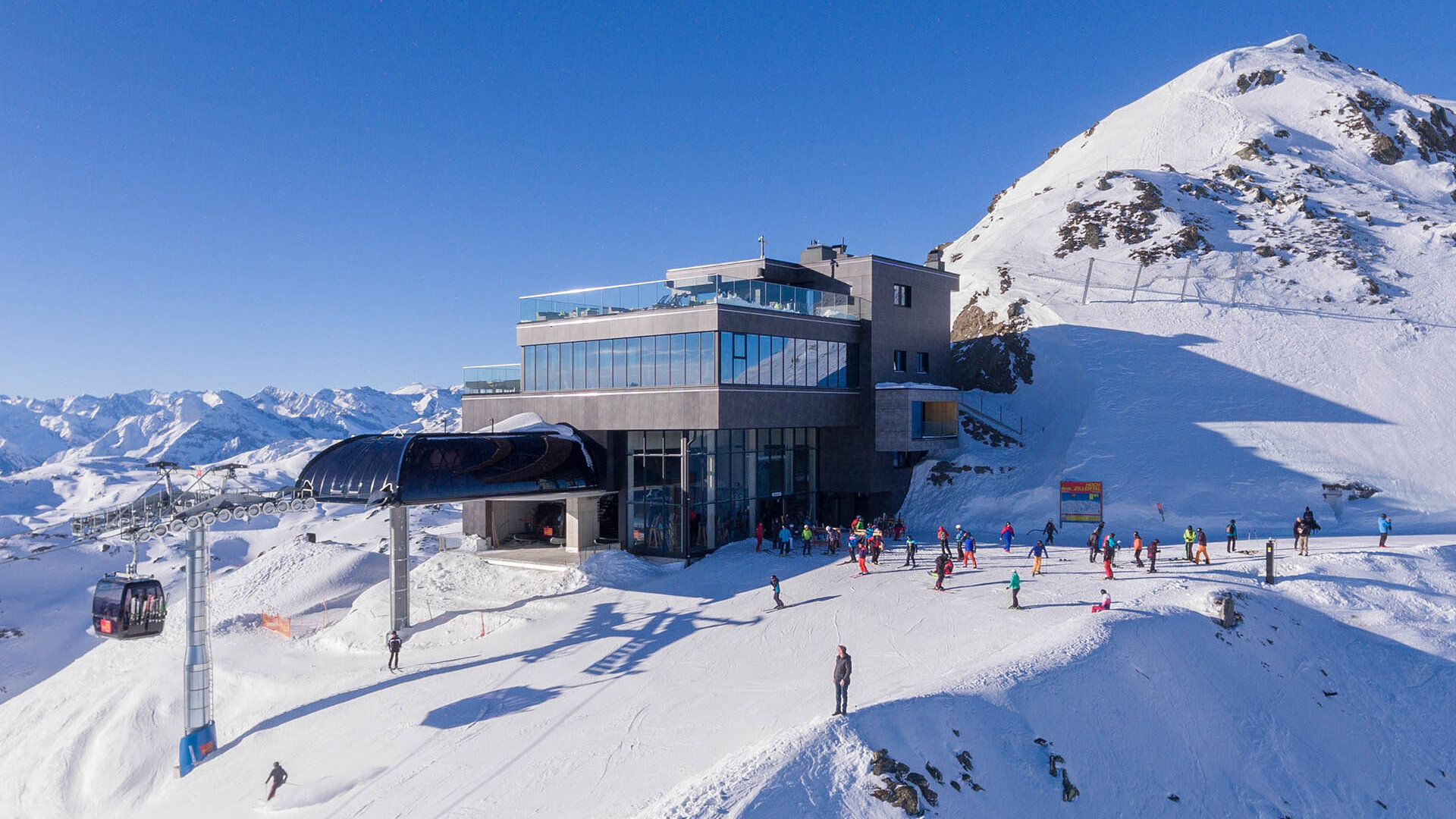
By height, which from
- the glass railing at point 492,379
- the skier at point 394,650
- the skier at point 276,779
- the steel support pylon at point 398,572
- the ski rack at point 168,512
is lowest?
the skier at point 276,779

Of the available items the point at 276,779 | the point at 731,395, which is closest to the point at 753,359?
the point at 731,395

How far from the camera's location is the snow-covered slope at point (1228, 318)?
42.0m

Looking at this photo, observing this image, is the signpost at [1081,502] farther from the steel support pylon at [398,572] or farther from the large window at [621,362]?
the steel support pylon at [398,572]

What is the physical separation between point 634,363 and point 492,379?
10.1 meters

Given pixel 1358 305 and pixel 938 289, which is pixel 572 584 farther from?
pixel 1358 305

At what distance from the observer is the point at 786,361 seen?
3934cm

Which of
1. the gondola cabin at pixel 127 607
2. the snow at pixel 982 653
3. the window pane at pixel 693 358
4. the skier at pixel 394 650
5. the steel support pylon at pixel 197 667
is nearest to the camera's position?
the snow at pixel 982 653

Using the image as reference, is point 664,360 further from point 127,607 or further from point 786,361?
point 127,607

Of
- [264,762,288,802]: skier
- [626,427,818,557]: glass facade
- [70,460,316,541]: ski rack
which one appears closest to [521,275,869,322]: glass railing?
[626,427,818,557]: glass facade

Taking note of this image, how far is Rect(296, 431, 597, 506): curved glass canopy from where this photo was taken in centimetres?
2947

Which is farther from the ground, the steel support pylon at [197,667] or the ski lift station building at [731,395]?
the ski lift station building at [731,395]

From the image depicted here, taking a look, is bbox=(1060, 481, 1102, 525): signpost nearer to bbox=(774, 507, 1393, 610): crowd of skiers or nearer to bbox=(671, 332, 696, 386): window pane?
bbox=(774, 507, 1393, 610): crowd of skiers

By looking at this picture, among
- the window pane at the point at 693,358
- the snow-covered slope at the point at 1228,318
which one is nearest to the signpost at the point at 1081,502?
the snow-covered slope at the point at 1228,318

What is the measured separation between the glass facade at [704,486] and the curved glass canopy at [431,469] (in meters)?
4.31
